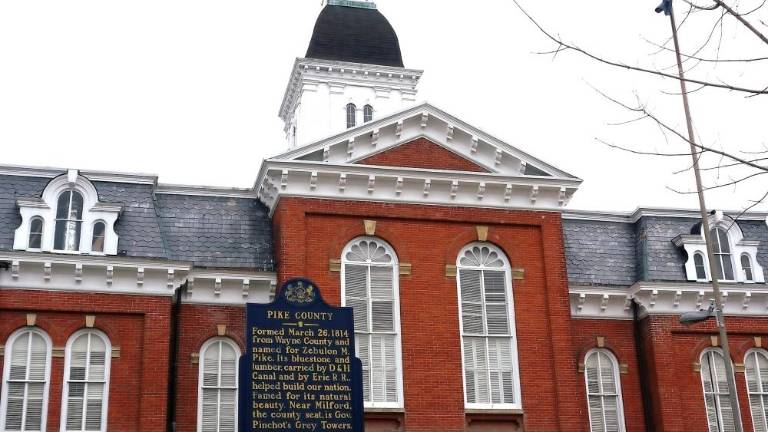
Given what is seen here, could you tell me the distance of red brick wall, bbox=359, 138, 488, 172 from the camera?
26.3 m

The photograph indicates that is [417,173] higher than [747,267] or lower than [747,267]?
higher

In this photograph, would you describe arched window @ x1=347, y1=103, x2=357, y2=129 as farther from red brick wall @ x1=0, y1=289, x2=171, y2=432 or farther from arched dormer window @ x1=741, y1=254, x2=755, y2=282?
red brick wall @ x1=0, y1=289, x2=171, y2=432

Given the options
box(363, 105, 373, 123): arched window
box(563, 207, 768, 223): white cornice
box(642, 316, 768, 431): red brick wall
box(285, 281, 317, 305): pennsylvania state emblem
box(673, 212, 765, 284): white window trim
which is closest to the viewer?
box(285, 281, 317, 305): pennsylvania state emblem

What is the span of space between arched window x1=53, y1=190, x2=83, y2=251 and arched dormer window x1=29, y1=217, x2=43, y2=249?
1.20ft

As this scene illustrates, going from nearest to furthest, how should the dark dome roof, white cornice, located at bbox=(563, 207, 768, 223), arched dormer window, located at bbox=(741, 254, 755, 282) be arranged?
arched dormer window, located at bbox=(741, 254, 755, 282) → white cornice, located at bbox=(563, 207, 768, 223) → the dark dome roof

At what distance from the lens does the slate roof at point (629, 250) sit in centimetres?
2805

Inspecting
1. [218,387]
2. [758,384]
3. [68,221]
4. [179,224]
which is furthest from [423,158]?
[758,384]

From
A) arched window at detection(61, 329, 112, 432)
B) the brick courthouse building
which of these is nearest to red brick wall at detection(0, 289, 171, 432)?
the brick courthouse building

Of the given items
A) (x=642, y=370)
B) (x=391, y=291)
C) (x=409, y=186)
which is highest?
(x=409, y=186)

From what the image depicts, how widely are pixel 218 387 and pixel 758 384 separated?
14279 millimetres

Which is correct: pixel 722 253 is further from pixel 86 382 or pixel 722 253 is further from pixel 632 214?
pixel 86 382

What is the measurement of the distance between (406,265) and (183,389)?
615 centimetres

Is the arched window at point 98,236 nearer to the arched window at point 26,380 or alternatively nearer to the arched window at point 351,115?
the arched window at point 26,380

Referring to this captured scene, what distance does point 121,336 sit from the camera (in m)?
24.1
